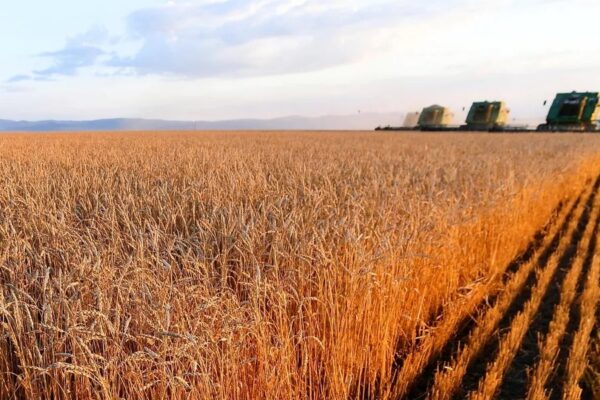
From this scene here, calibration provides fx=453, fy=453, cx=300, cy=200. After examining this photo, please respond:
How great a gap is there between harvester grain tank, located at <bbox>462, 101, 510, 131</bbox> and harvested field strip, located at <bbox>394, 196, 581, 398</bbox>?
3713cm

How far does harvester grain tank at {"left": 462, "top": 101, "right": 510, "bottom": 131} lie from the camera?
4059cm

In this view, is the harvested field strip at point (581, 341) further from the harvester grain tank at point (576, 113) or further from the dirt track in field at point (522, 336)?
the harvester grain tank at point (576, 113)

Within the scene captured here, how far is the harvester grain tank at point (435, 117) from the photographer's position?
4494 centimetres

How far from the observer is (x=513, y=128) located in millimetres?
38344

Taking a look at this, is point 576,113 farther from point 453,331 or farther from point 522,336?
point 453,331

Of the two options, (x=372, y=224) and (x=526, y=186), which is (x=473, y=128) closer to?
(x=526, y=186)

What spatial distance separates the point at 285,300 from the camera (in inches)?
90.1

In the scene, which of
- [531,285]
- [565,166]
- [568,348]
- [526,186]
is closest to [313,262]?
[568,348]

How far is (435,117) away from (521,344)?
1737 inches

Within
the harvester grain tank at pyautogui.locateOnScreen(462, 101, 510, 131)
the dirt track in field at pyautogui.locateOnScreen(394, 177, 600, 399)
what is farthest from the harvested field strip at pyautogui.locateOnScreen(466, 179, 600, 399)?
the harvester grain tank at pyautogui.locateOnScreen(462, 101, 510, 131)

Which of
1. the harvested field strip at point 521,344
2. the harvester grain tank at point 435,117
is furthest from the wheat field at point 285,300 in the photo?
the harvester grain tank at point 435,117

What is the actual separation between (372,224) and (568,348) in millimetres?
1975

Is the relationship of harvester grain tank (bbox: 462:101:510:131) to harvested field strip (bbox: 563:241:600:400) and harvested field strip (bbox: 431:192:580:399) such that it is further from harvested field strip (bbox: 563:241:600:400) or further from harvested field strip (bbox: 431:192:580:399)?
harvested field strip (bbox: 563:241:600:400)

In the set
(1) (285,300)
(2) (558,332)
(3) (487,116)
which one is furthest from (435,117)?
(1) (285,300)
